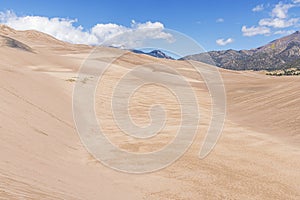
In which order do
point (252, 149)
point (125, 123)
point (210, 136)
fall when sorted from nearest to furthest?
point (252, 149) < point (210, 136) < point (125, 123)

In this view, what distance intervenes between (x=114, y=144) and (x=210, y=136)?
14.7ft

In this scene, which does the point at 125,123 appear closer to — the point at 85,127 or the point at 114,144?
the point at 85,127

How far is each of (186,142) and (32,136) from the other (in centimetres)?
616

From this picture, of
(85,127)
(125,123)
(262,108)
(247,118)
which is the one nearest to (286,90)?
(262,108)

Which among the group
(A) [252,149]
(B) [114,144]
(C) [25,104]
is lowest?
(A) [252,149]

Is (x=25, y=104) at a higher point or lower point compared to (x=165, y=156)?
higher

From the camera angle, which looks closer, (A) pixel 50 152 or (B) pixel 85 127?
(A) pixel 50 152

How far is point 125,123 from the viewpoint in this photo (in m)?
18.7

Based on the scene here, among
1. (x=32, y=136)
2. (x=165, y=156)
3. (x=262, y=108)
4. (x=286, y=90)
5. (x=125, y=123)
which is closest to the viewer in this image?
(x=32, y=136)

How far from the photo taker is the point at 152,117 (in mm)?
20844

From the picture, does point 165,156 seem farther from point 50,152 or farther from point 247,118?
point 247,118

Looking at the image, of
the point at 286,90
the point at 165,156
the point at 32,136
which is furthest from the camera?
the point at 286,90

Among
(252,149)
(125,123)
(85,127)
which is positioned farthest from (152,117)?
(252,149)

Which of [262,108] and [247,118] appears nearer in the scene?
[247,118]
